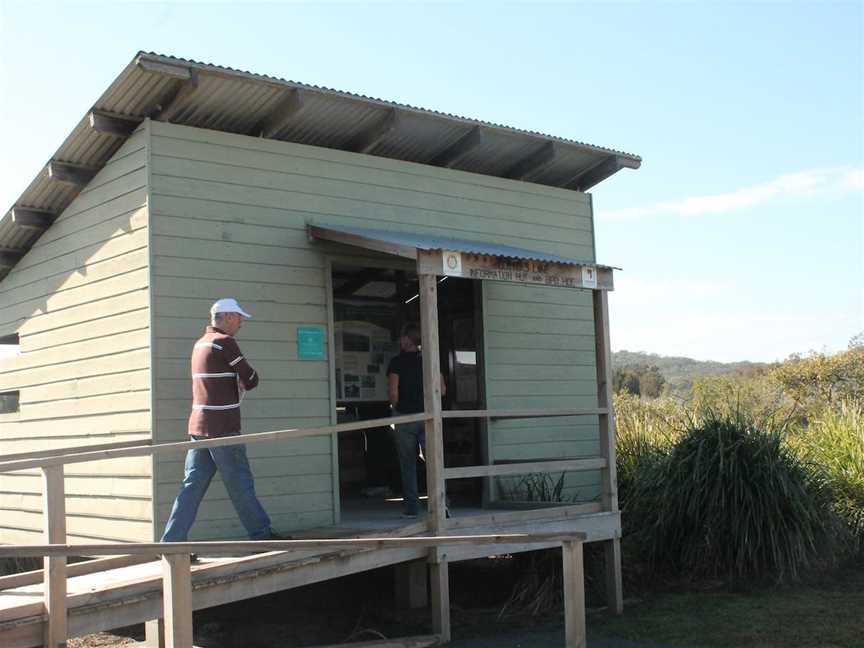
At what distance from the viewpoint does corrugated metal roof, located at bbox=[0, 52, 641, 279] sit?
8.30 metres

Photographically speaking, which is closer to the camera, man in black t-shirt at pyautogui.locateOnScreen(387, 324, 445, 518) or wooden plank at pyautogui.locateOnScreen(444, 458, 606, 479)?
wooden plank at pyautogui.locateOnScreen(444, 458, 606, 479)

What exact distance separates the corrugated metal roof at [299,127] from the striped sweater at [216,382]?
224 cm

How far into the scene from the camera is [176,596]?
5.55 metres

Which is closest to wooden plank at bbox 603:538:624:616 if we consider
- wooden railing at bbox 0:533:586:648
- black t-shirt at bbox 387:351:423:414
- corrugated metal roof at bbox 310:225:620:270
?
black t-shirt at bbox 387:351:423:414

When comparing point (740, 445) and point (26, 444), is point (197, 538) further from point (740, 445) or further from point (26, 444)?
point (740, 445)

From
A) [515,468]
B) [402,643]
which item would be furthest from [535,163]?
[402,643]

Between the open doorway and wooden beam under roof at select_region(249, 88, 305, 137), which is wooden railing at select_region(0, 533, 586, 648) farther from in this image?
the open doorway

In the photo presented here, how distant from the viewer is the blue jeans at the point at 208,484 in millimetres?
7242

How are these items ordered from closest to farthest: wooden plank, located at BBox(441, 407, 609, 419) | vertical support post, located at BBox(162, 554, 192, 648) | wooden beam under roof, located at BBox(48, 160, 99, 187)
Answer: vertical support post, located at BBox(162, 554, 192, 648)
wooden plank, located at BBox(441, 407, 609, 419)
wooden beam under roof, located at BBox(48, 160, 99, 187)

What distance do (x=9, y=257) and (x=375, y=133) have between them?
405cm

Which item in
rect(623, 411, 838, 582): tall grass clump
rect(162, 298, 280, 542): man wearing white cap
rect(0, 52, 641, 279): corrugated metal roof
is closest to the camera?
rect(162, 298, 280, 542): man wearing white cap

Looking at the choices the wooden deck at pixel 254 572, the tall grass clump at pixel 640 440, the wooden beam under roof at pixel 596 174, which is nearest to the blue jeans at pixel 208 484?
the wooden deck at pixel 254 572

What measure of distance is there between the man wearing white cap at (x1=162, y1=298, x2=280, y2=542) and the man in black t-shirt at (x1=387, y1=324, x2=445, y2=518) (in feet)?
6.15

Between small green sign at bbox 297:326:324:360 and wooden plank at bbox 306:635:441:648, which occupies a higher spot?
small green sign at bbox 297:326:324:360
